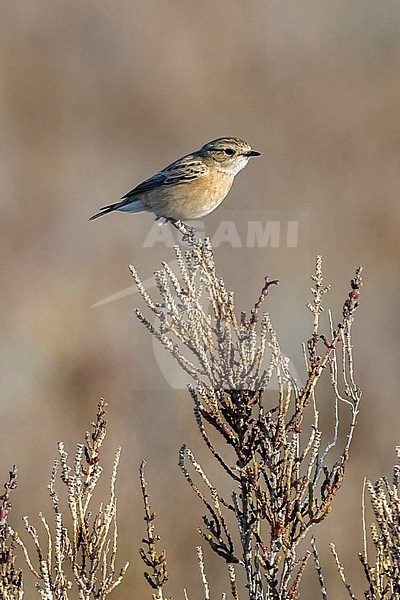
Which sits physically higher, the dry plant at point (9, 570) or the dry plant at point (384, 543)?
the dry plant at point (9, 570)

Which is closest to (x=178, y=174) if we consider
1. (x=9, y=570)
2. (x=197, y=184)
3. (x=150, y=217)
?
(x=197, y=184)

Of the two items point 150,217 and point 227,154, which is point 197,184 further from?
point 150,217

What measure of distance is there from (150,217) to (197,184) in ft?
26.6

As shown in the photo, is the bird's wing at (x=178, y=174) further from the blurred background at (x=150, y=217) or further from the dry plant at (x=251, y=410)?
the dry plant at (x=251, y=410)

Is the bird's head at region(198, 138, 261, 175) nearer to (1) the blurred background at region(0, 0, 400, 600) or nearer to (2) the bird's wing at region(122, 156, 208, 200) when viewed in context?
(2) the bird's wing at region(122, 156, 208, 200)

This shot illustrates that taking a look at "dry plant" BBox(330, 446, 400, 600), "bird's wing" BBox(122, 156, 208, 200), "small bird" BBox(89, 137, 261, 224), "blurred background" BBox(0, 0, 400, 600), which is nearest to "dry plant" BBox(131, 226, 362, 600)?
"dry plant" BBox(330, 446, 400, 600)

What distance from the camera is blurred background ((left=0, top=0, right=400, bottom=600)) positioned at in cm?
1000

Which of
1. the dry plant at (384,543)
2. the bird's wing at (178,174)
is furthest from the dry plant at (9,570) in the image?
the bird's wing at (178,174)

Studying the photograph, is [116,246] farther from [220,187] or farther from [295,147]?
[220,187]

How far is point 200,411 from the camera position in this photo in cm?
359

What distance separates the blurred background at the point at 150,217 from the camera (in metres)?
10.0

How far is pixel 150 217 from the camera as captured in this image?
45.9 ft

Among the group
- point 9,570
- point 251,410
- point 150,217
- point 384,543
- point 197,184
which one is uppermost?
point 150,217

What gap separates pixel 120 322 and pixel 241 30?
8.90 metres
